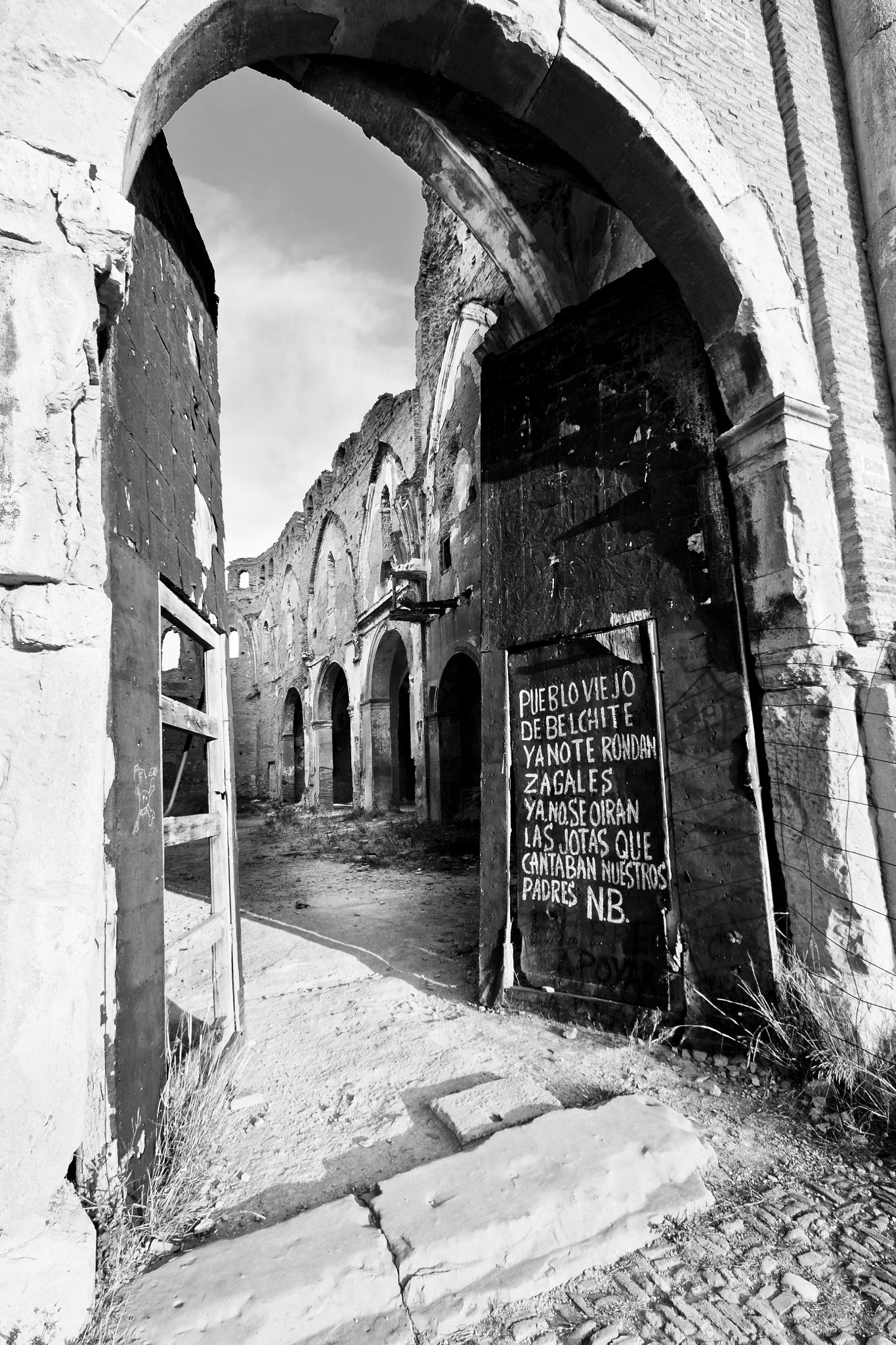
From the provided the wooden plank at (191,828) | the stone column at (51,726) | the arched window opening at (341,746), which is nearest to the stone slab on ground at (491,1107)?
the stone column at (51,726)

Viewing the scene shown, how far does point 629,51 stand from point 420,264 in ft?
30.2

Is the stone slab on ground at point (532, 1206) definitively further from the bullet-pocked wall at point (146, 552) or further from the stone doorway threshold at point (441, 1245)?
the bullet-pocked wall at point (146, 552)

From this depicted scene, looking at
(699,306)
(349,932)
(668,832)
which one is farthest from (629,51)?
(349,932)

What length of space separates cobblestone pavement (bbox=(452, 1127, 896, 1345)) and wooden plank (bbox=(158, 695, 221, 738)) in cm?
205

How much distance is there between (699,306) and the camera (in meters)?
3.39

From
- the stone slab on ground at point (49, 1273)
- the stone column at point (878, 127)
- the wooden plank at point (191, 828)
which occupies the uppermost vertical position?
the stone column at point (878, 127)

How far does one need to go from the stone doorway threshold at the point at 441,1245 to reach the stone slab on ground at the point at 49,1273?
157 mm

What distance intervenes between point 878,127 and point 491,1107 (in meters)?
5.28

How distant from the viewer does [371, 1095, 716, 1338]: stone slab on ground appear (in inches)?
66.1

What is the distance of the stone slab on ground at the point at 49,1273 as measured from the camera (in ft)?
4.44

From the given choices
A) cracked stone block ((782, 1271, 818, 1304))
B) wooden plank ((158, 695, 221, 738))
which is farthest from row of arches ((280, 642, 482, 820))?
cracked stone block ((782, 1271, 818, 1304))

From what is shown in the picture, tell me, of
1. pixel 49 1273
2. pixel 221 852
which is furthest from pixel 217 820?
pixel 49 1273

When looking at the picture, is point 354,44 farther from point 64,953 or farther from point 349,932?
point 349,932

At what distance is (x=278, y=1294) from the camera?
156 cm
